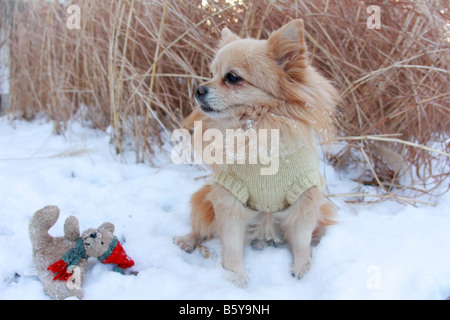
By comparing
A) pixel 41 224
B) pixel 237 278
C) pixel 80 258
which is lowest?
pixel 237 278

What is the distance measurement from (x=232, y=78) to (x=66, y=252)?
1084mm

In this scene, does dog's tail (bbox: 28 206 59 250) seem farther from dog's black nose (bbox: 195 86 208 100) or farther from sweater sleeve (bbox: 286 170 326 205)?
sweater sleeve (bbox: 286 170 326 205)

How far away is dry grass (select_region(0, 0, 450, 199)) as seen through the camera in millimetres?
2398

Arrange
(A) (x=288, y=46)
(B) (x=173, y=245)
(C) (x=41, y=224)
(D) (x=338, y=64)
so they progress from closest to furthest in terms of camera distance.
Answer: (C) (x=41, y=224)
(A) (x=288, y=46)
(B) (x=173, y=245)
(D) (x=338, y=64)

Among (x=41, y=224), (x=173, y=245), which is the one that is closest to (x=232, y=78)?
(x=173, y=245)

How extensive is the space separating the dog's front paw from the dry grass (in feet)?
3.94

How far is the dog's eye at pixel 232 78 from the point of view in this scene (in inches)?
60.6

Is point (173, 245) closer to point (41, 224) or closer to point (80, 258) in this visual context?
point (80, 258)

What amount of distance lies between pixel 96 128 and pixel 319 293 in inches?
124

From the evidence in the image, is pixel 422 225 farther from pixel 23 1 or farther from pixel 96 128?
pixel 23 1

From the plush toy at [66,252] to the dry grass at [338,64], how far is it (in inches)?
54.6

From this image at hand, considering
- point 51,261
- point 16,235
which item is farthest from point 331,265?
point 16,235

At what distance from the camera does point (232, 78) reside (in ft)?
5.09

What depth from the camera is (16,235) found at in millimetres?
1642
